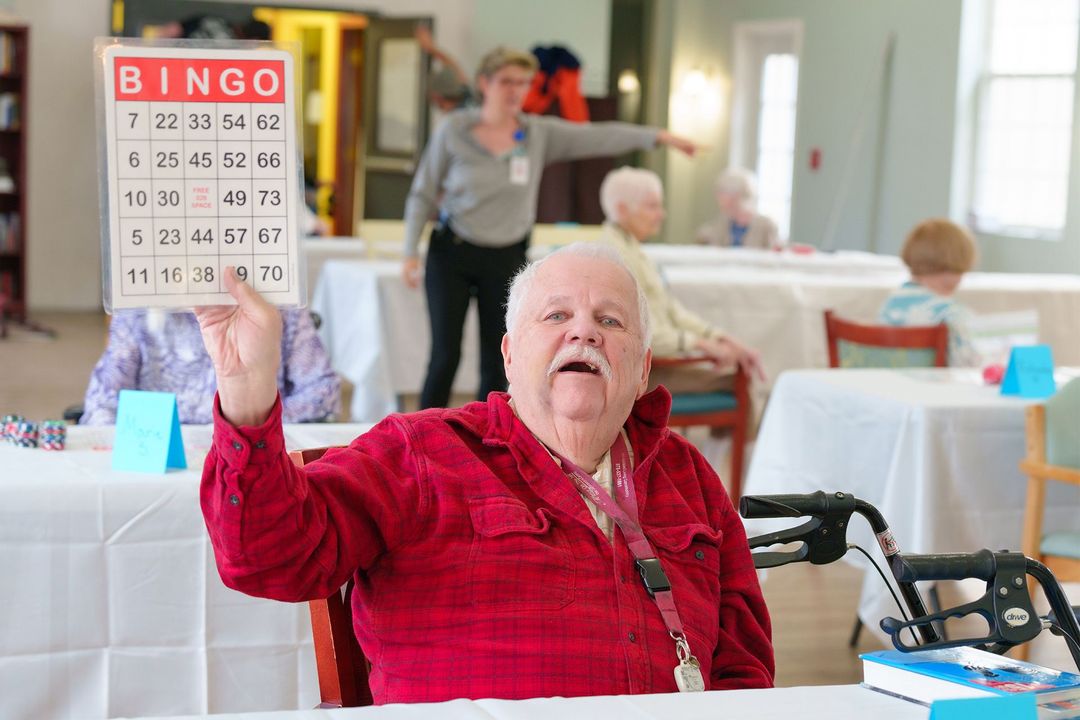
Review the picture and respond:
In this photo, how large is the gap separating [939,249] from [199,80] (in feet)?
10.8

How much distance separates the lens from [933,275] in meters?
4.29

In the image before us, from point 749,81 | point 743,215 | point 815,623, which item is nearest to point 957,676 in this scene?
point 815,623

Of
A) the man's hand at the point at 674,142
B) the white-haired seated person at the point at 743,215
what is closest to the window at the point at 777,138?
the white-haired seated person at the point at 743,215

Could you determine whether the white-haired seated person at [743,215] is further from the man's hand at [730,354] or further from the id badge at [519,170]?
the man's hand at [730,354]

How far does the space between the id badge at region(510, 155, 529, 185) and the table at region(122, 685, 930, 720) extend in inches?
150

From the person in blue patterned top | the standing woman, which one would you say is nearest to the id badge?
the standing woman

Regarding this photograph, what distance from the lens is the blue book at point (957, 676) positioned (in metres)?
1.21

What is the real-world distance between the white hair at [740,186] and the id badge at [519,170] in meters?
3.66

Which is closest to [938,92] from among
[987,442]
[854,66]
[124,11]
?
[854,66]

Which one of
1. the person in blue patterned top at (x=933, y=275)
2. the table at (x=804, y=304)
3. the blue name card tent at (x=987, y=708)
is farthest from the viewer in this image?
the table at (x=804, y=304)

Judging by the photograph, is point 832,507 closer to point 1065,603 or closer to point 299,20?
point 1065,603

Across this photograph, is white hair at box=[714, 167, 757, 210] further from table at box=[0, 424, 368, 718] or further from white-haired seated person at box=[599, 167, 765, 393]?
table at box=[0, 424, 368, 718]

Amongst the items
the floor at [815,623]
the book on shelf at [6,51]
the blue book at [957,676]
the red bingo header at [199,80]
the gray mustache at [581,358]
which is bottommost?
the floor at [815,623]

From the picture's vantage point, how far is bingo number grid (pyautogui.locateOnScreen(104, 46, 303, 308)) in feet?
4.30
